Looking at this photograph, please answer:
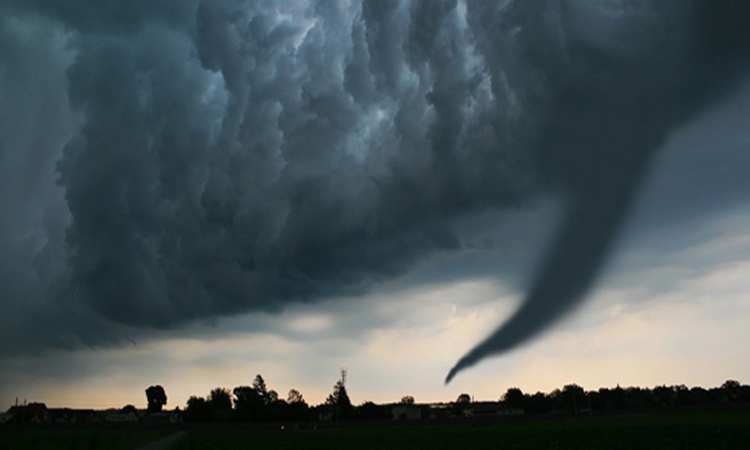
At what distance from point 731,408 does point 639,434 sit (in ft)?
284

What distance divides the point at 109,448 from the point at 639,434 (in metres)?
52.4

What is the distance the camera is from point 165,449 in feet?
216

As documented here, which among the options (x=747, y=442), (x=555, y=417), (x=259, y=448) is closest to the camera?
(x=747, y=442)

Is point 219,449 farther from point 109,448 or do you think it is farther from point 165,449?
point 109,448

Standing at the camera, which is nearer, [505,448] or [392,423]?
[505,448]

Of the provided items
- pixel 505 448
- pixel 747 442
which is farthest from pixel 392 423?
pixel 747 442

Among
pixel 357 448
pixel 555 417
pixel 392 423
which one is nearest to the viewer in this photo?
pixel 357 448

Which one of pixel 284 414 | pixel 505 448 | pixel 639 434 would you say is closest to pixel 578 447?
pixel 505 448

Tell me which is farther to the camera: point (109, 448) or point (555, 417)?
point (555, 417)

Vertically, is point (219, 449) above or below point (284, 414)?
below

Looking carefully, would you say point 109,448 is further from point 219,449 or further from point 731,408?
point 731,408

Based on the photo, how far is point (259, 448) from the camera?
64.8m

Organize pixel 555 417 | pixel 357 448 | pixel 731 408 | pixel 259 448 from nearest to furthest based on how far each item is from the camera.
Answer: pixel 357 448 → pixel 259 448 → pixel 731 408 → pixel 555 417

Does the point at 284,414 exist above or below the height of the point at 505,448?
above
